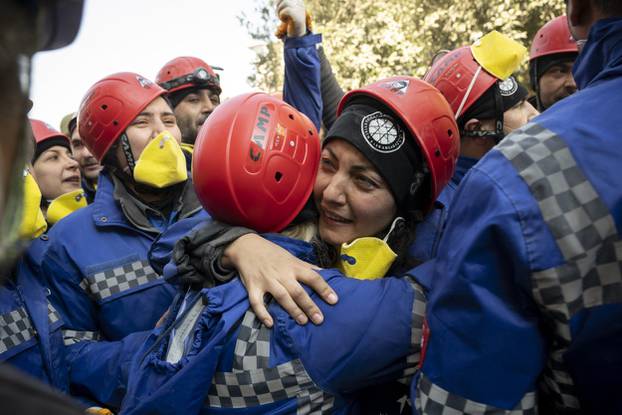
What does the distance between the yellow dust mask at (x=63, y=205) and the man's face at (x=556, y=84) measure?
389 centimetres

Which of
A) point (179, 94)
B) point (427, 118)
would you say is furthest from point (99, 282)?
point (179, 94)

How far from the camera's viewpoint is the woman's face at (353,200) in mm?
2246

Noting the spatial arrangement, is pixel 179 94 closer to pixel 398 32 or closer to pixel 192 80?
pixel 192 80

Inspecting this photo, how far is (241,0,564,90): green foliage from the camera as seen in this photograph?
1186cm

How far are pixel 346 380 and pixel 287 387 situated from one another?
19cm

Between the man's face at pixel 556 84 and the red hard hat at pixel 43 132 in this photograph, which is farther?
the red hard hat at pixel 43 132

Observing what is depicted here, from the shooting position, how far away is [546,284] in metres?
1.33

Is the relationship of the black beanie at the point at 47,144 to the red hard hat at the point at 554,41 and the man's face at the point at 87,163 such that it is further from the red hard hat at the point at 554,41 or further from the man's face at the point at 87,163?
the red hard hat at the point at 554,41

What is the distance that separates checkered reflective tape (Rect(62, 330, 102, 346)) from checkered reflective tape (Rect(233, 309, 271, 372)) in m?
1.60

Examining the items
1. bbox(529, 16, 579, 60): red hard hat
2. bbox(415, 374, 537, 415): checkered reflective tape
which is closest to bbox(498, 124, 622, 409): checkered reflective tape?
bbox(415, 374, 537, 415): checkered reflective tape

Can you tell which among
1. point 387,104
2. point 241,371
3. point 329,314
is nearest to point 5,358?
point 241,371

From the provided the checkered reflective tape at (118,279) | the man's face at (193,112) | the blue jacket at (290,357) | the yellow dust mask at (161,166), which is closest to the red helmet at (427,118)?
the blue jacket at (290,357)

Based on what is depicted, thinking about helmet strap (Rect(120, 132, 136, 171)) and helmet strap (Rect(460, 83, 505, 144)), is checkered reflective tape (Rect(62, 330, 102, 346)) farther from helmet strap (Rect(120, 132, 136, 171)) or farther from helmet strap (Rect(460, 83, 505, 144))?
helmet strap (Rect(460, 83, 505, 144))

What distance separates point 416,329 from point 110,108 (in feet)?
9.36
